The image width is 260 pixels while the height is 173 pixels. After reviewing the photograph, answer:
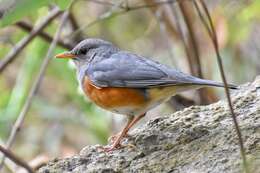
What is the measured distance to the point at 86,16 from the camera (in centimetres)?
848

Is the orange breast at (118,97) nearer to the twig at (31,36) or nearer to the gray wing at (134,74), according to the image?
the gray wing at (134,74)

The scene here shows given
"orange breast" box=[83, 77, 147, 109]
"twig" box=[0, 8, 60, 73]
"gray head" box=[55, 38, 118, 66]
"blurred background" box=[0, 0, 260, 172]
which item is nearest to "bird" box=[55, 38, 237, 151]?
"orange breast" box=[83, 77, 147, 109]

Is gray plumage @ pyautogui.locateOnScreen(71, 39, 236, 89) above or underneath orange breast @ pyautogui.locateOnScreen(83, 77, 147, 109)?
above

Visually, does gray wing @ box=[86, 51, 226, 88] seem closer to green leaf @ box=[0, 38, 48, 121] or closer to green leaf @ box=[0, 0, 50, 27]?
green leaf @ box=[0, 38, 48, 121]

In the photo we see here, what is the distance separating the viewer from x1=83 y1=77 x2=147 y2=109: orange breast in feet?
13.4

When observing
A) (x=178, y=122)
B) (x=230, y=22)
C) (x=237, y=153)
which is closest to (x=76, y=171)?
(x=178, y=122)

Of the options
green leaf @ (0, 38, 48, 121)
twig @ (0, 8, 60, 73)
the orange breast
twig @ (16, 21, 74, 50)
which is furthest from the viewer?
green leaf @ (0, 38, 48, 121)

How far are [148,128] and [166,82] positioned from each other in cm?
31

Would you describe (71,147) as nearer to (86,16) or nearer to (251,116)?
(86,16)

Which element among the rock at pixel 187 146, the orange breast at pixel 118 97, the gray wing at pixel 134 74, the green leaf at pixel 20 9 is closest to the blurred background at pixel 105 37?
the gray wing at pixel 134 74

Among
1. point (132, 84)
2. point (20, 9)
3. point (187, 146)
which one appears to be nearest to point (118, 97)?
point (132, 84)

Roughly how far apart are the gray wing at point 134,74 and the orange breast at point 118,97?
4 cm

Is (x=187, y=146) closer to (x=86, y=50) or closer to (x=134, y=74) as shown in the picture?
(x=134, y=74)

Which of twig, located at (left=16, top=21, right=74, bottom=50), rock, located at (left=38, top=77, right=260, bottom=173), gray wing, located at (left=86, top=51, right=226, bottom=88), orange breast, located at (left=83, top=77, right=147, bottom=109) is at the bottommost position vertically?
rock, located at (left=38, top=77, right=260, bottom=173)
